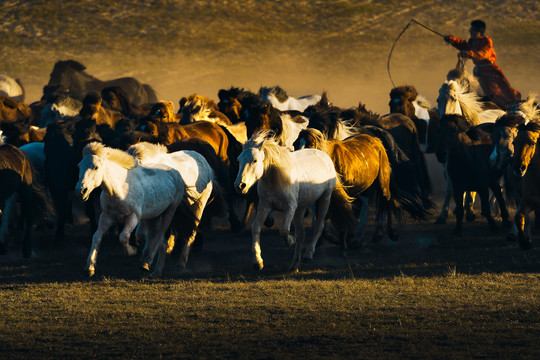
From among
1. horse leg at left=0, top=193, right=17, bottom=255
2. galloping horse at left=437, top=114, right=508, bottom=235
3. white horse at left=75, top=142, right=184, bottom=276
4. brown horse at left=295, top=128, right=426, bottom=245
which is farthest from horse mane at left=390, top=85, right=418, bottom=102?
white horse at left=75, top=142, right=184, bottom=276

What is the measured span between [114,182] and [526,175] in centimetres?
493

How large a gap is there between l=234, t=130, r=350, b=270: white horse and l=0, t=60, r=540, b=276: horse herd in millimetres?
15

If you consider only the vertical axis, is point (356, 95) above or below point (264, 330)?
below

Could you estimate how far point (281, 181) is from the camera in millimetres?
9625

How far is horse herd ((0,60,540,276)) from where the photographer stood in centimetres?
955

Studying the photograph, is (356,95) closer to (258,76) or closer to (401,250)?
(258,76)

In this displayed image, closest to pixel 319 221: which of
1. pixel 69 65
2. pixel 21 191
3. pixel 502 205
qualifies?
pixel 502 205

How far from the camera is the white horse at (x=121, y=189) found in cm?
902

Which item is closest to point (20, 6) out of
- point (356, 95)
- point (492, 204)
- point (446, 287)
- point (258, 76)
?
point (258, 76)

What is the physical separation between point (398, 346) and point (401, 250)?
5.04 meters

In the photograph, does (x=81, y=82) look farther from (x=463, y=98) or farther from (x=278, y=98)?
(x=463, y=98)

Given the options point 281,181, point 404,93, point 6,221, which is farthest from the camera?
point 404,93

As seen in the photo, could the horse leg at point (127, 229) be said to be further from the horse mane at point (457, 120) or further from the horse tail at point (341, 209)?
the horse mane at point (457, 120)

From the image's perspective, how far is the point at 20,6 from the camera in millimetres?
55469
